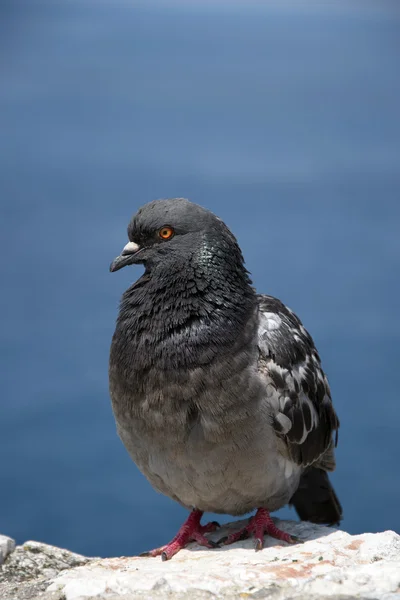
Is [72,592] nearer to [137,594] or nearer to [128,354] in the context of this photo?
[137,594]

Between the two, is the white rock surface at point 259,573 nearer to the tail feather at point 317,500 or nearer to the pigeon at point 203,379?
the pigeon at point 203,379

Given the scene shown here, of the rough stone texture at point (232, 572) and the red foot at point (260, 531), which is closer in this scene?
the rough stone texture at point (232, 572)

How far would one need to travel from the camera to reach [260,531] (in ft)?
16.0

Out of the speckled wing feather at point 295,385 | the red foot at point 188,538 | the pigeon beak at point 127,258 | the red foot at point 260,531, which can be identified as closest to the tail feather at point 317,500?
the speckled wing feather at point 295,385

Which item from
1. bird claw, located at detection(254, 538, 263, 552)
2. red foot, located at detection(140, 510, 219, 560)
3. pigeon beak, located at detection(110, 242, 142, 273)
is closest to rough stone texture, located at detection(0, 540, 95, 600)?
red foot, located at detection(140, 510, 219, 560)

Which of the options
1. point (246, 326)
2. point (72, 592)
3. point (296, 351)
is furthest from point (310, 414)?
point (72, 592)

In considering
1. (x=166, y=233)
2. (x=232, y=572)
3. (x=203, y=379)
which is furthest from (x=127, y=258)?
(x=232, y=572)

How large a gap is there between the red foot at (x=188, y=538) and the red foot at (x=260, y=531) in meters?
0.12

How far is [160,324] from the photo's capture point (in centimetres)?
468

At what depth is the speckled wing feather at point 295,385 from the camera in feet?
15.6

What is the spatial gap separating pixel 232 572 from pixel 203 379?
99 centimetres

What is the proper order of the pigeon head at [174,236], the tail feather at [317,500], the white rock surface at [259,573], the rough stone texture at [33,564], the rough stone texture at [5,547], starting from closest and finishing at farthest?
1. the white rock surface at [259,573]
2. the rough stone texture at [33,564]
3. the pigeon head at [174,236]
4. the rough stone texture at [5,547]
5. the tail feather at [317,500]

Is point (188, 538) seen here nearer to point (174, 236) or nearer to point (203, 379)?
point (203, 379)

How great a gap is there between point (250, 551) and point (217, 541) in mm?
339
